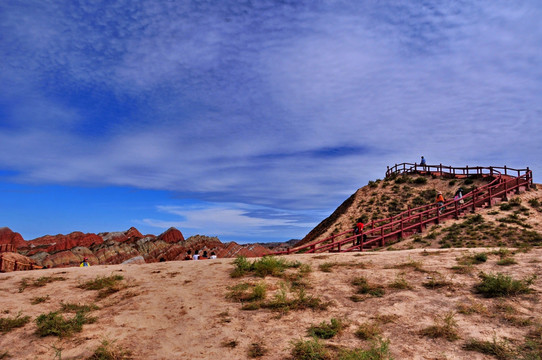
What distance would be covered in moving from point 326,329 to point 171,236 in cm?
4286

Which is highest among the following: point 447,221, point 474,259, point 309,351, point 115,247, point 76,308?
point 447,221

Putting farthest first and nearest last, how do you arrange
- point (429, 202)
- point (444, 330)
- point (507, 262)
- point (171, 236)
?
1. point (171, 236)
2. point (429, 202)
3. point (507, 262)
4. point (444, 330)

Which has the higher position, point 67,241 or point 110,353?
point 67,241

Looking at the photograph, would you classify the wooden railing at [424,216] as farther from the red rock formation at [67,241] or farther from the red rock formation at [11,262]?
the red rock formation at [67,241]

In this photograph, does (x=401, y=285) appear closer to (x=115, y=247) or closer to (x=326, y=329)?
(x=326, y=329)

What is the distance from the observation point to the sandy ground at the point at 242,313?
7730mm

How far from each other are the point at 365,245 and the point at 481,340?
48.9 feet

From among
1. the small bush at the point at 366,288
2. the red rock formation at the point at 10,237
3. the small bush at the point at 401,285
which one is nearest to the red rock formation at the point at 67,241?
the red rock formation at the point at 10,237

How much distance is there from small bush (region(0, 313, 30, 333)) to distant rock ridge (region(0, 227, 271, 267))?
16.5 m

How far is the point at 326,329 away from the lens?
8180 millimetres

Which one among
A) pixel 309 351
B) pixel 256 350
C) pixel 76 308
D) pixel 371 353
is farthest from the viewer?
pixel 76 308

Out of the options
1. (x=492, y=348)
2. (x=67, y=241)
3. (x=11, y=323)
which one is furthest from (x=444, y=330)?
(x=67, y=241)

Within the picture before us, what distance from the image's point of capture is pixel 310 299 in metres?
9.82

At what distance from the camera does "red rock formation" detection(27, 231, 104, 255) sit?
46875mm
